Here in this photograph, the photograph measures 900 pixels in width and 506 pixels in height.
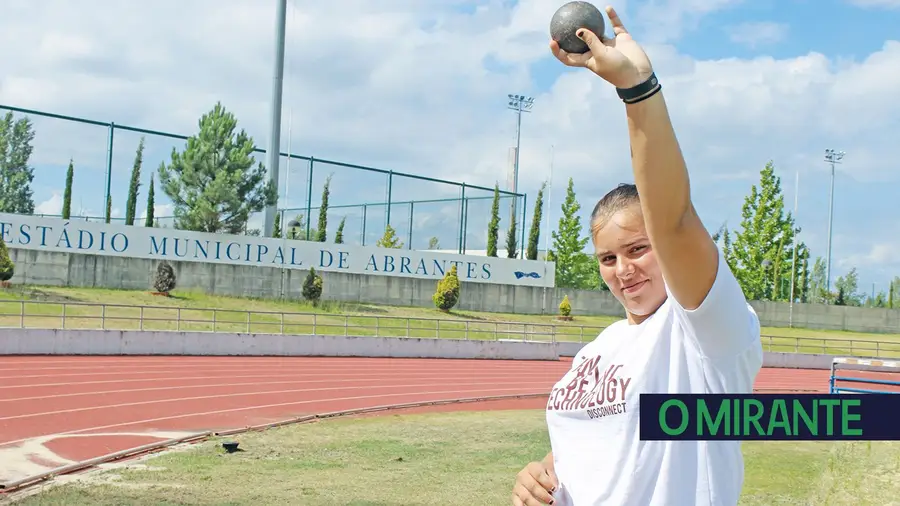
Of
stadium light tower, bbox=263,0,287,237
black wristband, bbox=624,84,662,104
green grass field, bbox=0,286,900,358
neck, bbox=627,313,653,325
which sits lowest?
green grass field, bbox=0,286,900,358

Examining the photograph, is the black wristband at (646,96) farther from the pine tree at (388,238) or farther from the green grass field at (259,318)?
the pine tree at (388,238)

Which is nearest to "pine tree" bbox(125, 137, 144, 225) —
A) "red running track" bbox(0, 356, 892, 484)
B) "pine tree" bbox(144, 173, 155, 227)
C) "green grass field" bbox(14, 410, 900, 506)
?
"pine tree" bbox(144, 173, 155, 227)

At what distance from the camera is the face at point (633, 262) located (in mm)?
1883

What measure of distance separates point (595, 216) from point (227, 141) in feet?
123

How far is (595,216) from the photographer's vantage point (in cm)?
202

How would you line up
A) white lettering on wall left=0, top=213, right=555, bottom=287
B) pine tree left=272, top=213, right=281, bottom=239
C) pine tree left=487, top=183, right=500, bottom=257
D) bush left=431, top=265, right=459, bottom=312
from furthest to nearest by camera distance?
pine tree left=487, top=183, right=500, bottom=257 < pine tree left=272, top=213, right=281, bottom=239 < bush left=431, top=265, right=459, bottom=312 < white lettering on wall left=0, top=213, right=555, bottom=287

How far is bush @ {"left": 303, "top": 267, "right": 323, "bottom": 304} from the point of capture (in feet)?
113

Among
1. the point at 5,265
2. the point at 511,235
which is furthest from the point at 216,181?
the point at 511,235

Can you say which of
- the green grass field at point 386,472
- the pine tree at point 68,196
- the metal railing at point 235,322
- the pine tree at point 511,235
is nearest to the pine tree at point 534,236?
the pine tree at point 511,235

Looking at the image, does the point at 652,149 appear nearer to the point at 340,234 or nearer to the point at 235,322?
the point at 235,322

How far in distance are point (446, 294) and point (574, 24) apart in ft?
120

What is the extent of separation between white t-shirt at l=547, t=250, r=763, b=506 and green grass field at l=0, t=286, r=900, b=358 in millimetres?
19639

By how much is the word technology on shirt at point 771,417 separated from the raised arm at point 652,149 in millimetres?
290

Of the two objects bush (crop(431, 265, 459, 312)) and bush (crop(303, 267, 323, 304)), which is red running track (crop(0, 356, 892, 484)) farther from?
bush (crop(431, 265, 459, 312))
